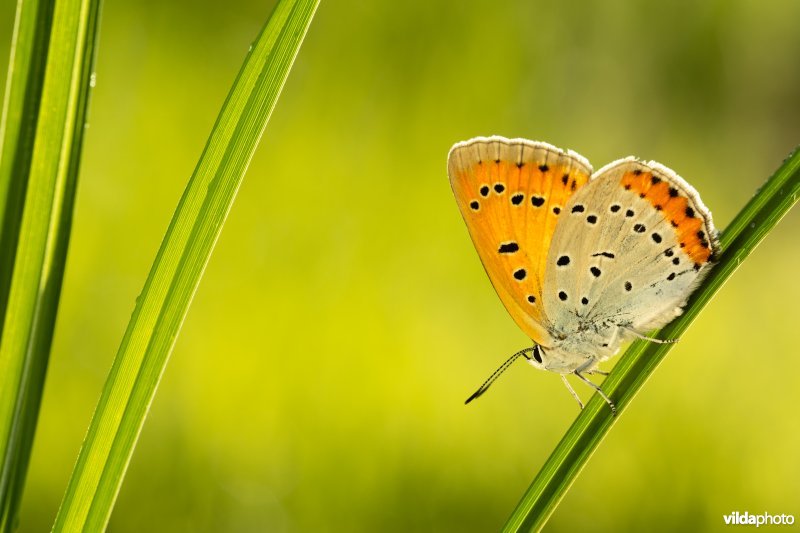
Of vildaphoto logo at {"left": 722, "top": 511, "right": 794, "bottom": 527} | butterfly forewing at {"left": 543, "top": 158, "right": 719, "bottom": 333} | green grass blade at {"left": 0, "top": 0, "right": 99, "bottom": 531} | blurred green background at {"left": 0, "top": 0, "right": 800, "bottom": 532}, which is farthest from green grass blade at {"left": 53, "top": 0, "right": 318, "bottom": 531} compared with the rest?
vildaphoto logo at {"left": 722, "top": 511, "right": 794, "bottom": 527}

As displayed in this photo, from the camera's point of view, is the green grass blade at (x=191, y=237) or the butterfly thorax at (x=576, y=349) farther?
the butterfly thorax at (x=576, y=349)

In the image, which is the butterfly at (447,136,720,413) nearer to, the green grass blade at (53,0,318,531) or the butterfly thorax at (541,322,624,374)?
the butterfly thorax at (541,322,624,374)

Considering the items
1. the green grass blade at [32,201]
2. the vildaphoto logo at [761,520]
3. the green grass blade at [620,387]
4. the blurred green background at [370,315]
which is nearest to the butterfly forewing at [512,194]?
the green grass blade at [620,387]

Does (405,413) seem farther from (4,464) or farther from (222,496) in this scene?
(4,464)

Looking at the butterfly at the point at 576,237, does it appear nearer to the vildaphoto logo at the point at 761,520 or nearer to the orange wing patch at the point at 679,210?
the orange wing patch at the point at 679,210

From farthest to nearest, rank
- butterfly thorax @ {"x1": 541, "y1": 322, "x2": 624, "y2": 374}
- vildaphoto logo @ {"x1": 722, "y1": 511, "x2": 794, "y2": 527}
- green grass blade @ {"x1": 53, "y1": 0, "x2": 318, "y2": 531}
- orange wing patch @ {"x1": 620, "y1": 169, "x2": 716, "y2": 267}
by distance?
vildaphoto logo @ {"x1": 722, "y1": 511, "x2": 794, "y2": 527}, butterfly thorax @ {"x1": 541, "y1": 322, "x2": 624, "y2": 374}, orange wing patch @ {"x1": 620, "y1": 169, "x2": 716, "y2": 267}, green grass blade @ {"x1": 53, "y1": 0, "x2": 318, "y2": 531}

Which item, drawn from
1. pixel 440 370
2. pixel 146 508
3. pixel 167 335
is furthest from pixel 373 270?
pixel 167 335
